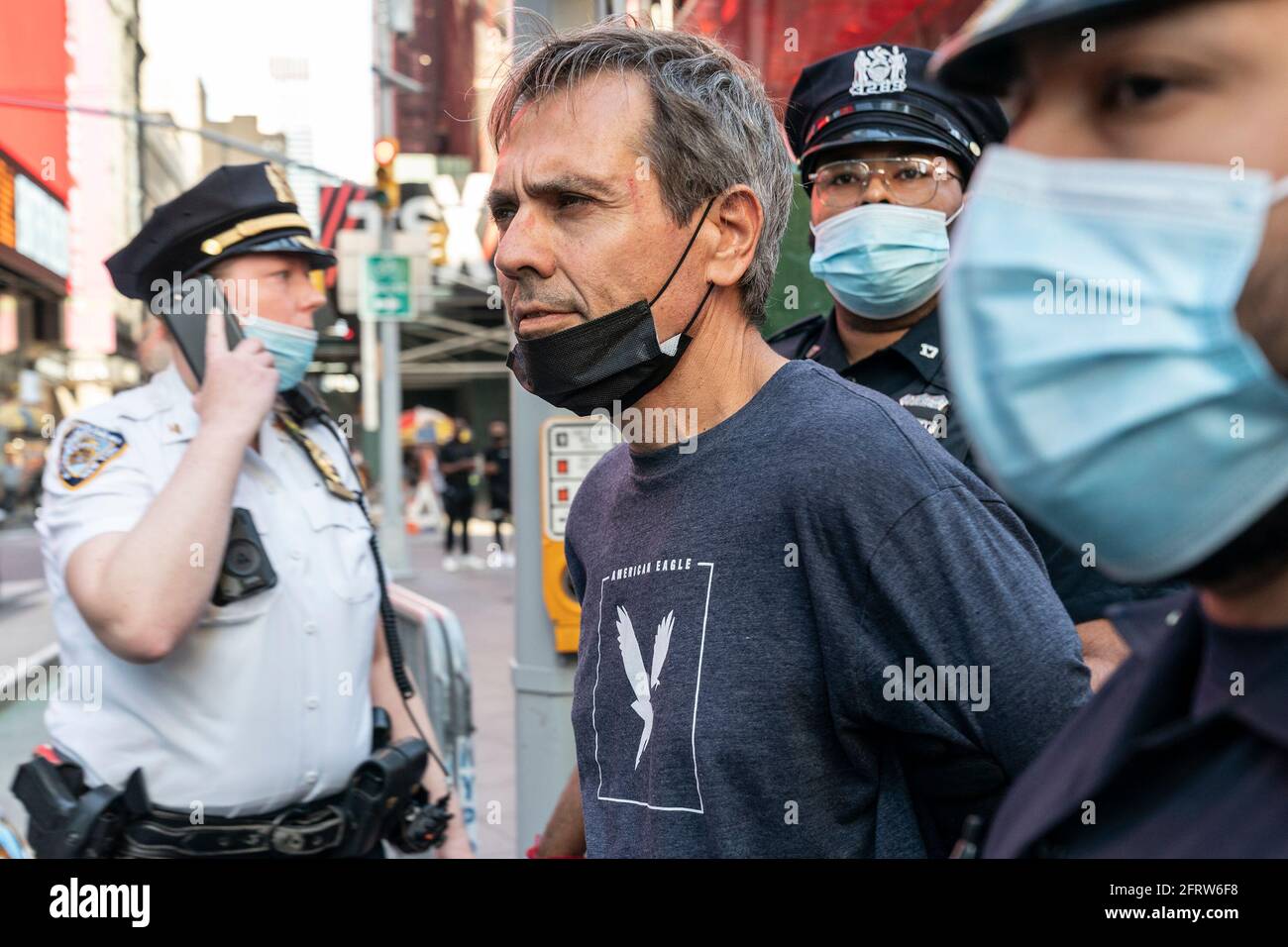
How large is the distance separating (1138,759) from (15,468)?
27.5 metres

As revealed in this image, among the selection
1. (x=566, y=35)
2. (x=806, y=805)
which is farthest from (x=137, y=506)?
(x=806, y=805)

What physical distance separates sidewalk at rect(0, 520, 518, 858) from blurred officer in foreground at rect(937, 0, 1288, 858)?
339cm

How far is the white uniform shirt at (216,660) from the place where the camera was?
→ 242cm

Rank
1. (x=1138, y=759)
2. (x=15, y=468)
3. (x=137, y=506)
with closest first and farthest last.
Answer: (x=1138, y=759), (x=137, y=506), (x=15, y=468)

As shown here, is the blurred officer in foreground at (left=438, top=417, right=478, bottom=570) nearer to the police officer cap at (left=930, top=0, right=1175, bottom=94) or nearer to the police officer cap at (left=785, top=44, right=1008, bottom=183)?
the police officer cap at (left=785, top=44, right=1008, bottom=183)

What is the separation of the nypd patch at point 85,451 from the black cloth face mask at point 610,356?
3.59 ft

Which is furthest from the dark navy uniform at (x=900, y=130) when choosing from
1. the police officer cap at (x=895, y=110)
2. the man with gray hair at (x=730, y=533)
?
the man with gray hair at (x=730, y=533)

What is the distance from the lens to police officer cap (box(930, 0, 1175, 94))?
2.71 feet

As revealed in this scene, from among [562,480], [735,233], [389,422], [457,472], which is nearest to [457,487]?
[457,472]

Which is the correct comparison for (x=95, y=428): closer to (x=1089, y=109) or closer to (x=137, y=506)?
(x=137, y=506)

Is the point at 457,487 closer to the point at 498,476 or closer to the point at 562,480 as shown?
the point at 498,476

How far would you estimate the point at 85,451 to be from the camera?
2514mm

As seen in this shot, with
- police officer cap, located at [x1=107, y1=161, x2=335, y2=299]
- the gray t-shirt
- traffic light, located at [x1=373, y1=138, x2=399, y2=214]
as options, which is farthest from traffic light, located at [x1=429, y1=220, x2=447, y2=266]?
the gray t-shirt

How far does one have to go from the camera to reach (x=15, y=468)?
82.7 ft
